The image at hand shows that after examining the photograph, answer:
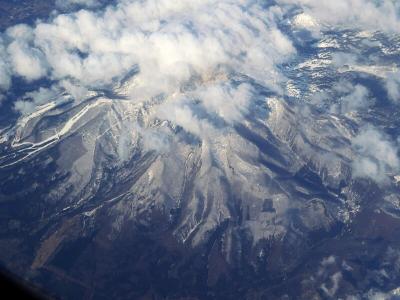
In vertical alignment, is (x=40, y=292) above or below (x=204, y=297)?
above

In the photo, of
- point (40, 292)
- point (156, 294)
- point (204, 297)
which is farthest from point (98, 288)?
point (40, 292)

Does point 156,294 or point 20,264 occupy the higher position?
point 20,264

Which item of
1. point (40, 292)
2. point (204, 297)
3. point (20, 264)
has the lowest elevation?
point (204, 297)

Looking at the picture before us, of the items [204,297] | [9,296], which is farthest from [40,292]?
[204,297]

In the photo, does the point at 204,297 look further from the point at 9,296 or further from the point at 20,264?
the point at 9,296

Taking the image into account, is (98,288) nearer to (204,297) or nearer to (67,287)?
(67,287)

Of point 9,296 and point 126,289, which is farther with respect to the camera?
point 126,289

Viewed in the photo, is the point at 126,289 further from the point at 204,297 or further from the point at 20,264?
the point at 20,264
